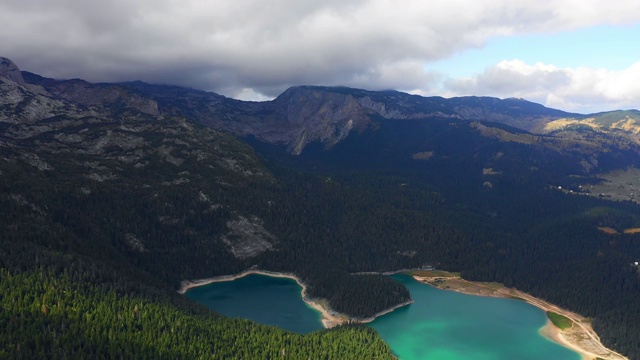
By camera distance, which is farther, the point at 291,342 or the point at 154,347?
the point at 291,342

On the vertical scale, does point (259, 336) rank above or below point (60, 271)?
below

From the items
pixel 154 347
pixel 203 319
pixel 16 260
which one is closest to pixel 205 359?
pixel 154 347

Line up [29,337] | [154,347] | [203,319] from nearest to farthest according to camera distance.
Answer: [29,337], [154,347], [203,319]

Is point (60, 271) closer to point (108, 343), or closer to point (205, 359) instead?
point (108, 343)

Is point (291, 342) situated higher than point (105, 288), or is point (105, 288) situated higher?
point (105, 288)

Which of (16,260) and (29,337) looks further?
(16,260)

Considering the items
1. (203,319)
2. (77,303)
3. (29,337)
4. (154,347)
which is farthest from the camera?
(203,319)

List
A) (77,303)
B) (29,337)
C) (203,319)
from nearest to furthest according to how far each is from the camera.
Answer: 1. (29,337)
2. (77,303)
3. (203,319)

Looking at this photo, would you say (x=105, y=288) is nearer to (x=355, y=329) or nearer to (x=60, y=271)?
(x=60, y=271)

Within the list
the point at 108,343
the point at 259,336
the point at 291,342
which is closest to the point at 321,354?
the point at 291,342
